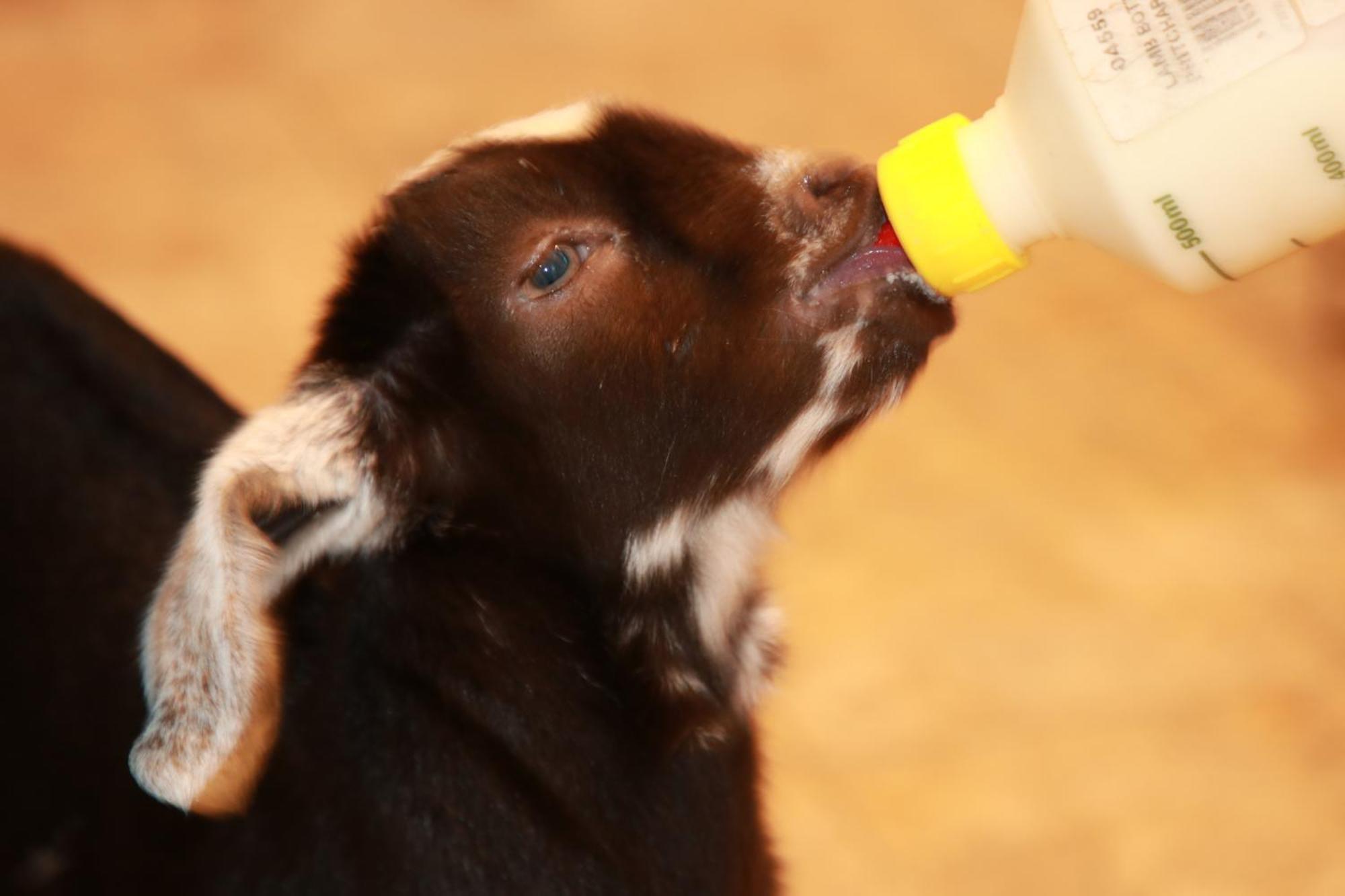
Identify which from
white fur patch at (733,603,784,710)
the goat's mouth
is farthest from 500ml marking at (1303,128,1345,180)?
white fur patch at (733,603,784,710)

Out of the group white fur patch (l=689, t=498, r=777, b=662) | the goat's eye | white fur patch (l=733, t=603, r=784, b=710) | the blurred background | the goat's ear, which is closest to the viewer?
the goat's ear

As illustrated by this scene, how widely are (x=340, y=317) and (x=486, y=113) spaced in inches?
99.5

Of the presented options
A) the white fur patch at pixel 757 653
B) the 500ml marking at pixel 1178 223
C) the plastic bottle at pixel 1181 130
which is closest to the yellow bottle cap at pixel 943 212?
the plastic bottle at pixel 1181 130

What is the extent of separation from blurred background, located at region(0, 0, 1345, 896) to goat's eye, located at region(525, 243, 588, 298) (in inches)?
13.8

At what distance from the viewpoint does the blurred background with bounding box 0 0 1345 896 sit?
2.51m

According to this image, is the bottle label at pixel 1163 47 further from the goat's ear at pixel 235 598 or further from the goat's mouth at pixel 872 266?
the goat's ear at pixel 235 598

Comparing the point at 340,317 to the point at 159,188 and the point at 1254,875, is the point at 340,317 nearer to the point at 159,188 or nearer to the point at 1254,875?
the point at 1254,875

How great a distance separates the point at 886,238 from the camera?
148 centimetres

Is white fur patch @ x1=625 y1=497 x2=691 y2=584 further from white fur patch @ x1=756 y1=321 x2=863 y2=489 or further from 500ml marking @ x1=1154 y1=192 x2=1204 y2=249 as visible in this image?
500ml marking @ x1=1154 y1=192 x2=1204 y2=249

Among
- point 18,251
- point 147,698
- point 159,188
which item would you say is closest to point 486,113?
point 159,188

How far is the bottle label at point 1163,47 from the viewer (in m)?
1.15

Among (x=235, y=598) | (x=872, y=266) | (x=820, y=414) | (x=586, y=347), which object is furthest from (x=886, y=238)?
(x=235, y=598)

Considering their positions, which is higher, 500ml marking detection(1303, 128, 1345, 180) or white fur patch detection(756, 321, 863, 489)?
500ml marking detection(1303, 128, 1345, 180)

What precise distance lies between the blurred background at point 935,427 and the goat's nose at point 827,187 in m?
0.31
